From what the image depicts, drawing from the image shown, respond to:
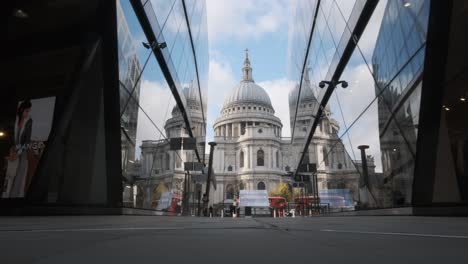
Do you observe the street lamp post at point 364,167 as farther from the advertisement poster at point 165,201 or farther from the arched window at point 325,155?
the advertisement poster at point 165,201

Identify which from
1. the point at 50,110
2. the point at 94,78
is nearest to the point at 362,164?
the point at 94,78

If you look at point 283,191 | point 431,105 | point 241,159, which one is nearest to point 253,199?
point 431,105

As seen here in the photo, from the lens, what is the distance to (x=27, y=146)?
328 inches

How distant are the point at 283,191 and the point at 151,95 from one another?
68715 mm

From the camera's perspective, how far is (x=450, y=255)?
3.95 ft

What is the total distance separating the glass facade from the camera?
Result: 5.74m

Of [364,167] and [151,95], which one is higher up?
[151,95]

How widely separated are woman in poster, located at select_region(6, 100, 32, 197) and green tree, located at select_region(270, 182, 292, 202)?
225ft

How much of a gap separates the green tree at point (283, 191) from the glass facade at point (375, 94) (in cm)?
6296

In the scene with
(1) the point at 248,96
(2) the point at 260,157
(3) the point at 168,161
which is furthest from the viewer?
(1) the point at 248,96

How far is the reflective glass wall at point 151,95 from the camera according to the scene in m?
8.45

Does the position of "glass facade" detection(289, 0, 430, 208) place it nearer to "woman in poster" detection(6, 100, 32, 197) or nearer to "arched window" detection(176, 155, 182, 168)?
"woman in poster" detection(6, 100, 32, 197)

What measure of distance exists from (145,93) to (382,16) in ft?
21.4

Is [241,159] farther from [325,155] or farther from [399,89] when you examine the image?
[399,89]
